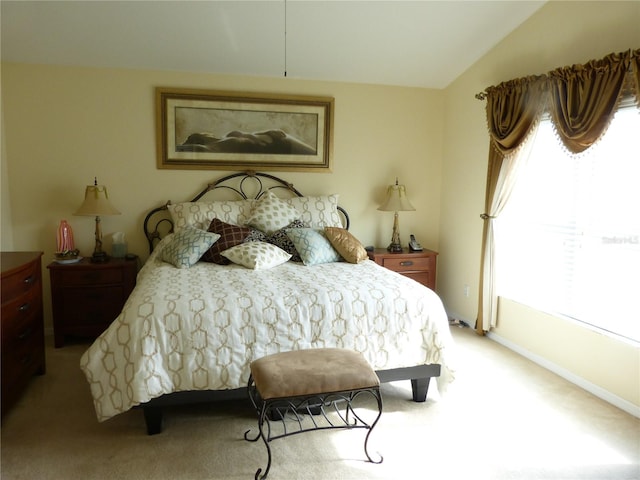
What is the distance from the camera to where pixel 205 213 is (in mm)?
3896

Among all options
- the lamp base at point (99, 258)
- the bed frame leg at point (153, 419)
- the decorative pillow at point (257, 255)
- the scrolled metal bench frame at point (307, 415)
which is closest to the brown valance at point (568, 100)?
the decorative pillow at point (257, 255)

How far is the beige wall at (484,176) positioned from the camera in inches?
108

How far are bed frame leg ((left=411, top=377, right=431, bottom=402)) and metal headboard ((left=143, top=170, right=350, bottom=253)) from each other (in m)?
2.08

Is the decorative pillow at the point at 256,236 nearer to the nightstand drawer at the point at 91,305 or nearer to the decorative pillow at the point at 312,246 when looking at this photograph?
the decorative pillow at the point at 312,246

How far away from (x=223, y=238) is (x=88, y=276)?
121 centimetres

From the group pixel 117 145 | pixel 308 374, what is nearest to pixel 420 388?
pixel 308 374

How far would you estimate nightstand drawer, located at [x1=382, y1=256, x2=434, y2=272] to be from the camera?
4352 millimetres

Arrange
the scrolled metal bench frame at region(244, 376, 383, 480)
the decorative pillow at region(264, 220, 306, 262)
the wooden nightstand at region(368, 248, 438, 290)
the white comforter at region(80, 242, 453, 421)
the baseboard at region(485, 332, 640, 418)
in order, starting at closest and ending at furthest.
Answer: the white comforter at region(80, 242, 453, 421), the scrolled metal bench frame at region(244, 376, 383, 480), the baseboard at region(485, 332, 640, 418), the decorative pillow at region(264, 220, 306, 262), the wooden nightstand at region(368, 248, 438, 290)

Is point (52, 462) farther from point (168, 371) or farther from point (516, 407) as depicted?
point (516, 407)

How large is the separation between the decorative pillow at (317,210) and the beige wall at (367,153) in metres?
0.35

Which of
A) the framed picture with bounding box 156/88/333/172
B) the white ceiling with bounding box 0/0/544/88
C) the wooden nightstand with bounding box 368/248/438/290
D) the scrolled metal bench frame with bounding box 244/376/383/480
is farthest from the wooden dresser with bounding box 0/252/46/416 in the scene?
the wooden nightstand with bounding box 368/248/438/290

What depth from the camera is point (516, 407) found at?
2.77 meters

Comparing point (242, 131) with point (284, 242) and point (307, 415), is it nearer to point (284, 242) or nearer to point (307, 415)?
point (284, 242)

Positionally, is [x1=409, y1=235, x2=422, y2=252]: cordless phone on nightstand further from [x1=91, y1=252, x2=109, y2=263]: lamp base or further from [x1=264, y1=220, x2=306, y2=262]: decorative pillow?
[x1=91, y1=252, x2=109, y2=263]: lamp base
